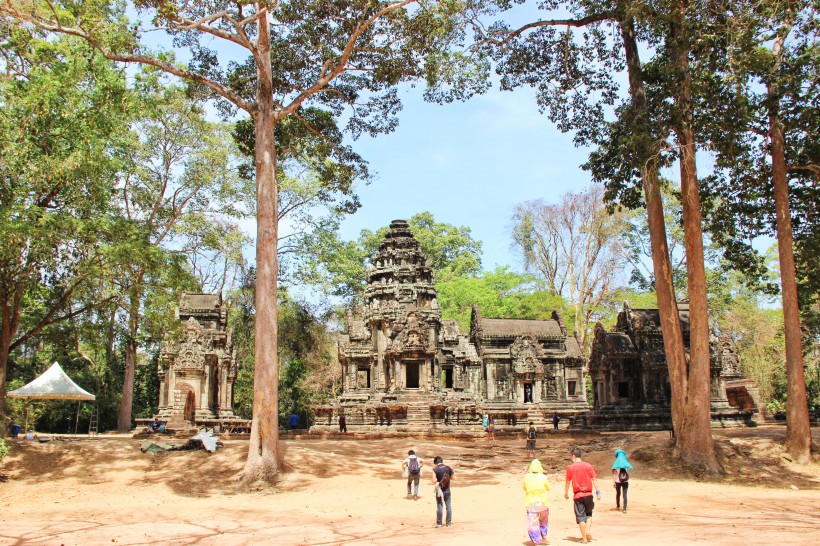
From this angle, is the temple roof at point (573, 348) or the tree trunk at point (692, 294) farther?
the temple roof at point (573, 348)

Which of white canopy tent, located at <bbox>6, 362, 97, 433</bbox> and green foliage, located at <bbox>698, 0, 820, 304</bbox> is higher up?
green foliage, located at <bbox>698, 0, 820, 304</bbox>

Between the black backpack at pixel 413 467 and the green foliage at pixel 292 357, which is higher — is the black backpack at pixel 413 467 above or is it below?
below

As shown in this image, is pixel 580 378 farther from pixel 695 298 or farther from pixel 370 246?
pixel 695 298

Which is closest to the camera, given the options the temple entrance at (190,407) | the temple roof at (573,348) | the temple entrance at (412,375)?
the temple entrance at (190,407)

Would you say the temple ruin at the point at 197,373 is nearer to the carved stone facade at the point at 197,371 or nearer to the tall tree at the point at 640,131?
the carved stone facade at the point at 197,371

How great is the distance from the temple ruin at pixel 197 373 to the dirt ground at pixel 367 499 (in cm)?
1263

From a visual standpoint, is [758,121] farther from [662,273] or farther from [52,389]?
[52,389]

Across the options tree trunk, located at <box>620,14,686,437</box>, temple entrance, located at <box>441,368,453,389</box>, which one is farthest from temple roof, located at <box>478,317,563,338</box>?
tree trunk, located at <box>620,14,686,437</box>

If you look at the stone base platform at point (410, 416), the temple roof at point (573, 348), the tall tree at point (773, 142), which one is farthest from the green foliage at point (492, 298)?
the tall tree at point (773, 142)

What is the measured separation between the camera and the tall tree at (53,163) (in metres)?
15.3

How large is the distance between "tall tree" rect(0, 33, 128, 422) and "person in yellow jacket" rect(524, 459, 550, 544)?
12.2 meters

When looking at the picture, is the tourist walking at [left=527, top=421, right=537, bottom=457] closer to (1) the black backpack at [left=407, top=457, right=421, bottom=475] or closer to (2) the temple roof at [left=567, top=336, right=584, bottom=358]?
(1) the black backpack at [left=407, top=457, right=421, bottom=475]

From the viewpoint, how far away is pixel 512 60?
18312mm

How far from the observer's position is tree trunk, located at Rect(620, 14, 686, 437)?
15.7 m
